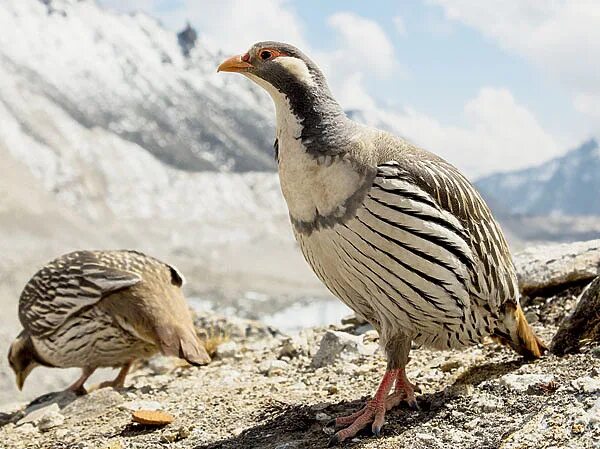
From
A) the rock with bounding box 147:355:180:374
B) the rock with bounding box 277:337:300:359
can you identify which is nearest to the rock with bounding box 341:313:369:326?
the rock with bounding box 277:337:300:359

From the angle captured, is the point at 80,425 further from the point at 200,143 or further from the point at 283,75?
the point at 200,143

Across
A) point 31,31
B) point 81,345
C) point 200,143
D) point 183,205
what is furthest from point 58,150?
point 81,345

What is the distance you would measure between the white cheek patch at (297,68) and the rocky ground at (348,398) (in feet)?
8.31

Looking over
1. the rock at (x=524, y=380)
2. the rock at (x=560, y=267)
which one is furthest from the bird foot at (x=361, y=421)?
the rock at (x=560, y=267)

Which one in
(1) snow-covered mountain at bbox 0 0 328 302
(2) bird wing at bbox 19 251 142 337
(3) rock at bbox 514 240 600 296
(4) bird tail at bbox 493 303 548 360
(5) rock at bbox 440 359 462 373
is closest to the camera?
(4) bird tail at bbox 493 303 548 360

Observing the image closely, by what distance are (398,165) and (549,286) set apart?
3939 mm

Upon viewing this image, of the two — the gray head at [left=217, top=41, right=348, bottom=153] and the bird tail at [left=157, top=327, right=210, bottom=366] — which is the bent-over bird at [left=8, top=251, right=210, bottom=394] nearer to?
the bird tail at [left=157, top=327, right=210, bottom=366]

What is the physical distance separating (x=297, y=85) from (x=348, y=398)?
8.58 ft

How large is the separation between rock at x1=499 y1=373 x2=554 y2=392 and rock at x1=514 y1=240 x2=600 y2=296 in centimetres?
301

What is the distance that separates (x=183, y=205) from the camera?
4830 inches

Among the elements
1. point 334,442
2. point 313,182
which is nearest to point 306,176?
point 313,182

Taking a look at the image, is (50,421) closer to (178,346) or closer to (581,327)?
(178,346)

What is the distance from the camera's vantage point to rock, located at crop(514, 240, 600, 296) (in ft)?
26.5

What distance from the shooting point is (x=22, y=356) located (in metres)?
9.79
